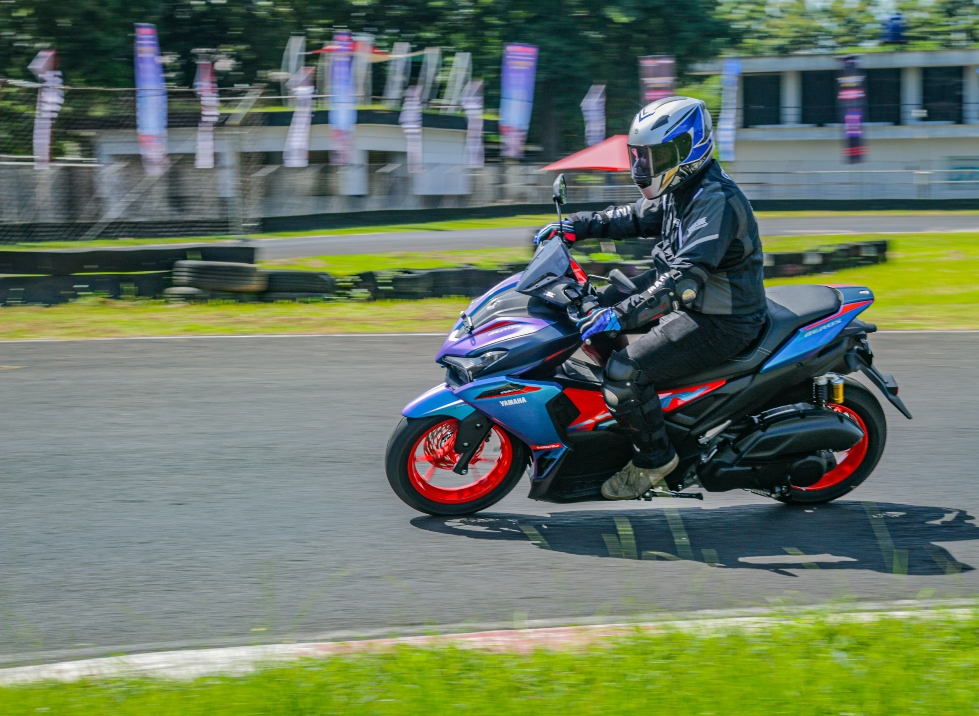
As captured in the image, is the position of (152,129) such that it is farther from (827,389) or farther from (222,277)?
(827,389)

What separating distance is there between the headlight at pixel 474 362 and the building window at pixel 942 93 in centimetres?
4553

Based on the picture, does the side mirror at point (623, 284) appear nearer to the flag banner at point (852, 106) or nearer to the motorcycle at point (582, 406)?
the motorcycle at point (582, 406)

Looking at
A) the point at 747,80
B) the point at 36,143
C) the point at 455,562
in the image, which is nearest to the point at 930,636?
the point at 455,562

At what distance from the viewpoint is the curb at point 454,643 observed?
11.4ft

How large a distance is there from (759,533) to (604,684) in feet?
6.43

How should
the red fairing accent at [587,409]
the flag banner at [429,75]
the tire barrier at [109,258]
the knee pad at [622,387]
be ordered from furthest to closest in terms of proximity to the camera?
the flag banner at [429,75]
the tire barrier at [109,258]
the red fairing accent at [587,409]
the knee pad at [622,387]

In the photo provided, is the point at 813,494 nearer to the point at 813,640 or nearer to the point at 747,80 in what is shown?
the point at 813,640

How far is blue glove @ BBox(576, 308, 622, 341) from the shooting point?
4727 mm

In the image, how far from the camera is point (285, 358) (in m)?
9.62

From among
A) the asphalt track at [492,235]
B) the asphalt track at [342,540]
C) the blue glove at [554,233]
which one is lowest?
the asphalt track at [492,235]

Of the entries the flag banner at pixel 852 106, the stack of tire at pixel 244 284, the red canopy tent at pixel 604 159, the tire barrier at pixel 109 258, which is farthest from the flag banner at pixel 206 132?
the flag banner at pixel 852 106

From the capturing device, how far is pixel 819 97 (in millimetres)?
47094

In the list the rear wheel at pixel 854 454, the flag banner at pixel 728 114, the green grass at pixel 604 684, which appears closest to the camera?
the green grass at pixel 604 684

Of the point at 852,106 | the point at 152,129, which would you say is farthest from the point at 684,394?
the point at 852,106
